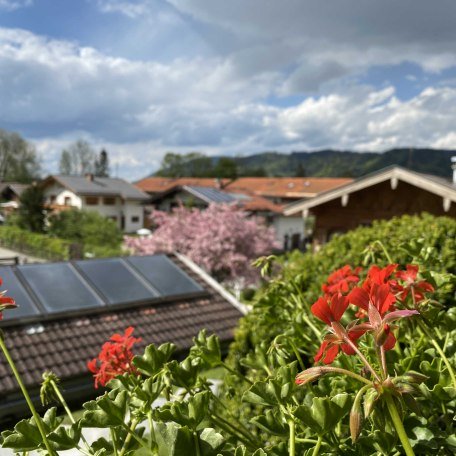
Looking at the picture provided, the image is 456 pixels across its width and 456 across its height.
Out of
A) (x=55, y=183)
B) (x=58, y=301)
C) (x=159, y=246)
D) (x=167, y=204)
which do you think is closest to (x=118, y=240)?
(x=167, y=204)

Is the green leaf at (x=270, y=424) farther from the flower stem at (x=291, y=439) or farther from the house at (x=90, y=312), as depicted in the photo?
the house at (x=90, y=312)

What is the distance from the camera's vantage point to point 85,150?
3760 inches

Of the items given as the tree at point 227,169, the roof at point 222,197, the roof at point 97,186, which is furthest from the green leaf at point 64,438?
the tree at point 227,169

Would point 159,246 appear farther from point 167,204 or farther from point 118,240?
point 167,204

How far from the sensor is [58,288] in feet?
22.4

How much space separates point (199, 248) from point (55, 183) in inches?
1410

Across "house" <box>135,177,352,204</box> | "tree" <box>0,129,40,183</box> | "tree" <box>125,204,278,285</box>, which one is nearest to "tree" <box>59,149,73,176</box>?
"tree" <box>0,129,40,183</box>

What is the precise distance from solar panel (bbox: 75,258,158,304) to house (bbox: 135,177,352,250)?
51.3 ft

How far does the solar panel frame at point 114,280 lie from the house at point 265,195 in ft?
50.9

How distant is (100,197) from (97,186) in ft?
5.22

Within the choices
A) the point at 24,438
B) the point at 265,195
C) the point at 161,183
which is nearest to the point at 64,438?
the point at 24,438

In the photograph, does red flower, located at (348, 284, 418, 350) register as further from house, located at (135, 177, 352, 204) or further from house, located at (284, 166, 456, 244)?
house, located at (135, 177, 352, 204)

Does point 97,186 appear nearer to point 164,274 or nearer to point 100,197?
point 100,197

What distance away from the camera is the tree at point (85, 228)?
115 ft
